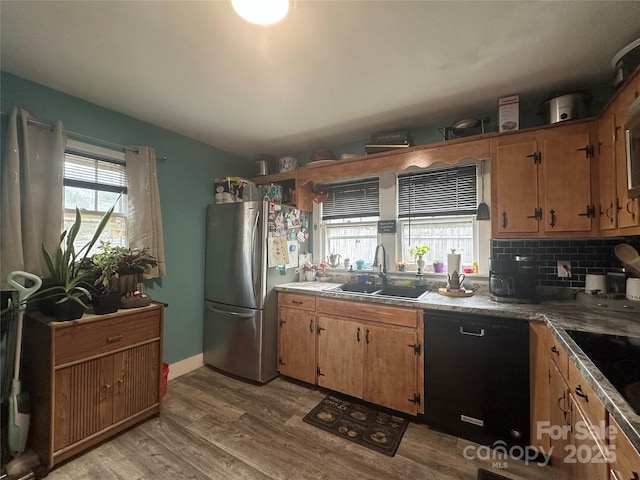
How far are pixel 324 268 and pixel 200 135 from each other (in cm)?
197

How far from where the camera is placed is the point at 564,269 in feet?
6.57

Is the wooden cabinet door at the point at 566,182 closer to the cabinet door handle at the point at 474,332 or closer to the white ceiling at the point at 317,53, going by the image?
the white ceiling at the point at 317,53

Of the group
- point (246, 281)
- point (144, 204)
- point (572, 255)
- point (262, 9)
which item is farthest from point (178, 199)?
point (572, 255)

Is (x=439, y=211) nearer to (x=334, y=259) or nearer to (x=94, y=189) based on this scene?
(x=334, y=259)

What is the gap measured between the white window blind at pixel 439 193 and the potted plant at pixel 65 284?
2.68 metres

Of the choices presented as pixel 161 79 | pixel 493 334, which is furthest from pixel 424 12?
pixel 493 334

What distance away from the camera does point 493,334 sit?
5.58 feet

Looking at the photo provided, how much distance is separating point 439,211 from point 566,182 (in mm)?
921

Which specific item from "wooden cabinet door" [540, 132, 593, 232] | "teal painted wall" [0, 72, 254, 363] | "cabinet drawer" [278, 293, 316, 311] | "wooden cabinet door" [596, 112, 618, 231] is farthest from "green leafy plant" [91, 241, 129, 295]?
"wooden cabinet door" [596, 112, 618, 231]

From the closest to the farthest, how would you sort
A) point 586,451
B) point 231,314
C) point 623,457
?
1. point 623,457
2. point 586,451
3. point 231,314

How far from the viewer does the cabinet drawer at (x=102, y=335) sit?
1561 mm

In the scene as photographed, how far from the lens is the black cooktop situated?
→ 2.65ft

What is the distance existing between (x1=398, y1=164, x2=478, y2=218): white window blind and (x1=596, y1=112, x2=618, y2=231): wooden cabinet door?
806mm

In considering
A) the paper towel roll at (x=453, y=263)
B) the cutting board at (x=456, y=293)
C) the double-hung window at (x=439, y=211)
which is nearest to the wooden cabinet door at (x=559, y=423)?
the cutting board at (x=456, y=293)
